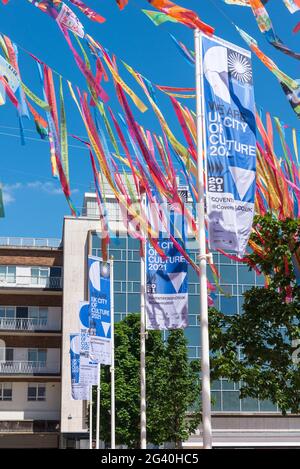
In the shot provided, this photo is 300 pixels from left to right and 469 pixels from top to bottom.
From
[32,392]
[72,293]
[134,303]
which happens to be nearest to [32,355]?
[32,392]

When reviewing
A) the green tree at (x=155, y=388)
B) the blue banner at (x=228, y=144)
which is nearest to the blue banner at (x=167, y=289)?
the blue banner at (x=228, y=144)

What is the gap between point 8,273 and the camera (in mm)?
64625

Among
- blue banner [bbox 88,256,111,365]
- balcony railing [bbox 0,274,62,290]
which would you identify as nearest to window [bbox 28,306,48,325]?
balcony railing [bbox 0,274,62,290]

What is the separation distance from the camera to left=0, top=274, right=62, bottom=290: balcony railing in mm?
64250

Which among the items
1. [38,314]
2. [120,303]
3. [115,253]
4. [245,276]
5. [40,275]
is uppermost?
[115,253]

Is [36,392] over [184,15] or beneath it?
beneath

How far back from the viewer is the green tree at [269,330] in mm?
17609

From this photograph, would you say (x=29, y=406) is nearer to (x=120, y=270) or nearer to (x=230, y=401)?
(x=120, y=270)

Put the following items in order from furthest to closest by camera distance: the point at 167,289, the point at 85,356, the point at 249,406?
the point at 249,406 → the point at 85,356 → the point at 167,289

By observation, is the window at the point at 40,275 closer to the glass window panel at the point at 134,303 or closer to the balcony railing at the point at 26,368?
the balcony railing at the point at 26,368

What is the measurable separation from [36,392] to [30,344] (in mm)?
4016

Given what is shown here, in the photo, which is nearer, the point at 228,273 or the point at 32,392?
the point at 32,392

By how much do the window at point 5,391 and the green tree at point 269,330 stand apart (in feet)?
147

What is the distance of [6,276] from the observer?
6456 cm
